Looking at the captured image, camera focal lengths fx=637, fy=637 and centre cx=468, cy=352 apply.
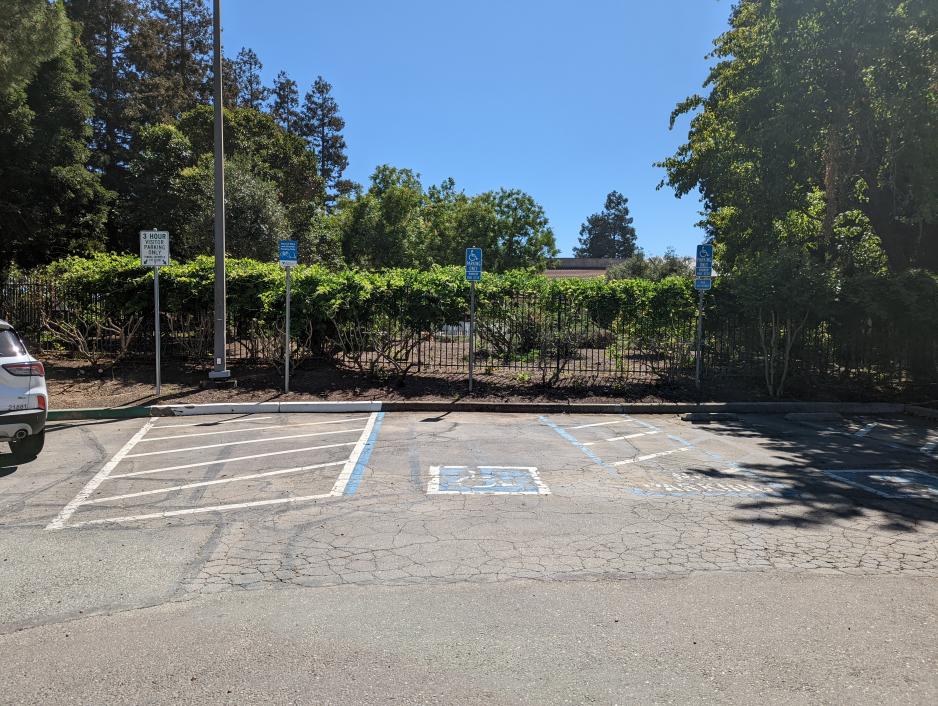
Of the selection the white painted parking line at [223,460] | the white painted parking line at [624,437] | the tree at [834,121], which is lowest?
the white painted parking line at [223,460]

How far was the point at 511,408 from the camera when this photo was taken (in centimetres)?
1230

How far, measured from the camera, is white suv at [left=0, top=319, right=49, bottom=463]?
22.9 ft

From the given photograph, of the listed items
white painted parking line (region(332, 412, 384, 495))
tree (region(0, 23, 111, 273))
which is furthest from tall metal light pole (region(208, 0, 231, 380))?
tree (region(0, 23, 111, 273))

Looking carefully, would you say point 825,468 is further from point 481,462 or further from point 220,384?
point 220,384

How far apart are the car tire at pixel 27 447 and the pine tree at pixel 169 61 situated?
31656mm

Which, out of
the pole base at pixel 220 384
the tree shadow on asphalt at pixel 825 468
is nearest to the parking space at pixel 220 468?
the pole base at pixel 220 384

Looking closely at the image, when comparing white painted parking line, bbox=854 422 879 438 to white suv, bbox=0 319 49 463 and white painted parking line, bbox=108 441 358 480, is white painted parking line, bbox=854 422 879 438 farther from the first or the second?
white suv, bbox=0 319 49 463

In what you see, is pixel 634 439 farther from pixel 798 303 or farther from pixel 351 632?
pixel 351 632

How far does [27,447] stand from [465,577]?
633 cm

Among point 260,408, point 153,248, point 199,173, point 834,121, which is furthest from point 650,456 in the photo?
point 199,173

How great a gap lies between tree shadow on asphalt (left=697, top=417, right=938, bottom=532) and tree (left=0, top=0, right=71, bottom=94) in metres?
18.0

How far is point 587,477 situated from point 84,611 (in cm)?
497

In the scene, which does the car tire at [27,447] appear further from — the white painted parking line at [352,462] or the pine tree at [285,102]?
the pine tree at [285,102]

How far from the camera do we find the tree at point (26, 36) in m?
15.2
